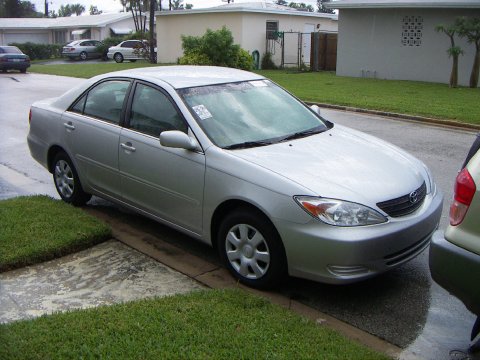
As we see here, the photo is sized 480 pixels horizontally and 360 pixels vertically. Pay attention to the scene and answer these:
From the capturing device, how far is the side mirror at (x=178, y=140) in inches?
Answer: 178

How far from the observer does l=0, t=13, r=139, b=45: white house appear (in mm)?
54156

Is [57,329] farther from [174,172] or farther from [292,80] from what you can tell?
[292,80]

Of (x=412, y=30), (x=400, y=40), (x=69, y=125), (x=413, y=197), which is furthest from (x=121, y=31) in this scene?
(x=413, y=197)

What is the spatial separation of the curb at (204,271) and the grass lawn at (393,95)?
30.3ft

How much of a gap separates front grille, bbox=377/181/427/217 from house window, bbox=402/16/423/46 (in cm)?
2011

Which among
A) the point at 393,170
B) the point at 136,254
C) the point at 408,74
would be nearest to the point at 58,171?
the point at 136,254

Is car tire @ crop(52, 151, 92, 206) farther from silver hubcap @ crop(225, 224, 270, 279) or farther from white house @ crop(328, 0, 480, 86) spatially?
white house @ crop(328, 0, 480, 86)

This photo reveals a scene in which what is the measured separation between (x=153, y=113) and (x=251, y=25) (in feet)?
87.5

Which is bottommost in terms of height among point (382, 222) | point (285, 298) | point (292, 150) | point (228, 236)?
point (285, 298)

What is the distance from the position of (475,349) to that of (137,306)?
218 cm

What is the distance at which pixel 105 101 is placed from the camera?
18.9 ft

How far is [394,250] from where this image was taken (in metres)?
3.94

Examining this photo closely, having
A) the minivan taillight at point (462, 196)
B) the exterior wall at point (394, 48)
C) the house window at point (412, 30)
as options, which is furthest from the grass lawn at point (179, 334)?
the house window at point (412, 30)

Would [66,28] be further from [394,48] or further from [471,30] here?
[471,30]
